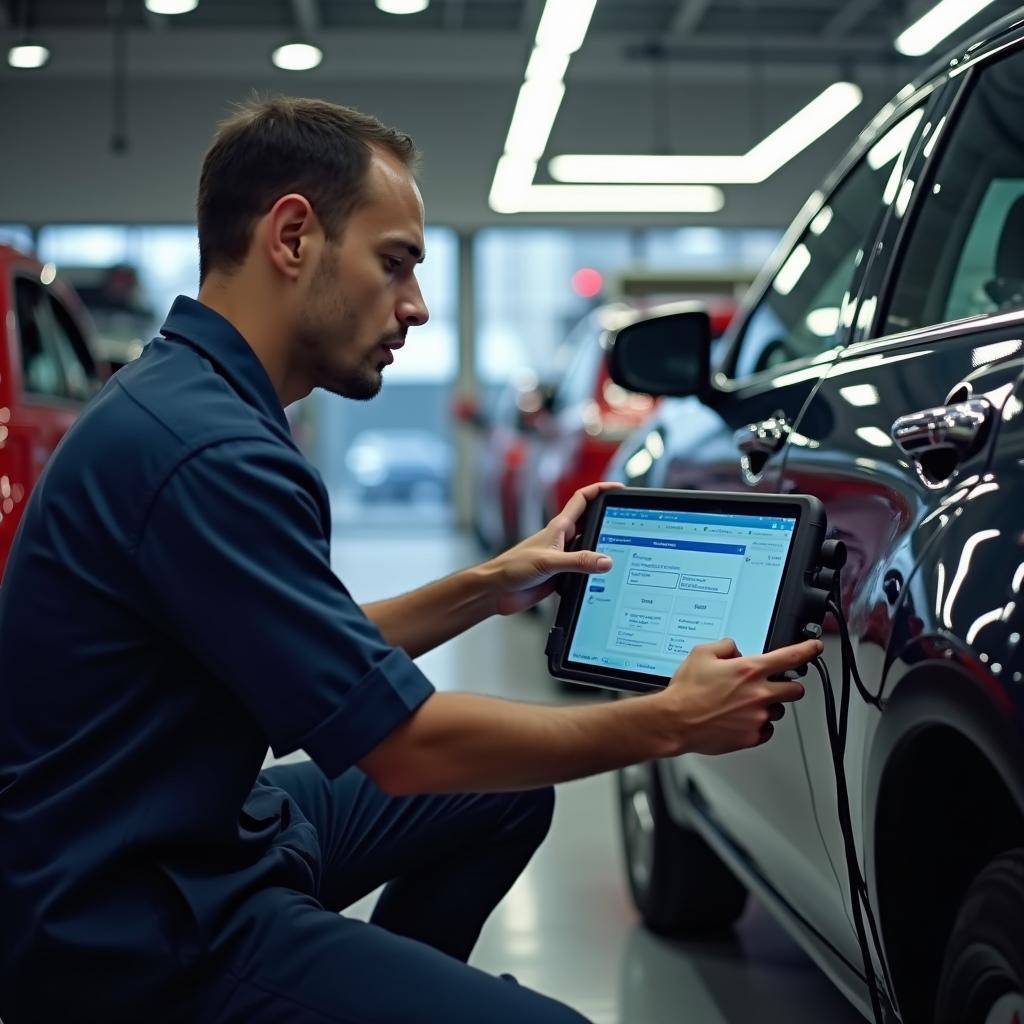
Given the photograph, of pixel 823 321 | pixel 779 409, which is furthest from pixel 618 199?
pixel 779 409

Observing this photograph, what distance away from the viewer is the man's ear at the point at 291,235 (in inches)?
61.3

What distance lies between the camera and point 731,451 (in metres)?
2.38

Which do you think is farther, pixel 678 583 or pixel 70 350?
pixel 70 350

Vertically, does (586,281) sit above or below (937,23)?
below

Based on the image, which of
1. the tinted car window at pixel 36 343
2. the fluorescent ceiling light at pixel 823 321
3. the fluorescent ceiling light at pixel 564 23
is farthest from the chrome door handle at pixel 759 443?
the fluorescent ceiling light at pixel 564 23

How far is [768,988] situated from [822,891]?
3.24 ft

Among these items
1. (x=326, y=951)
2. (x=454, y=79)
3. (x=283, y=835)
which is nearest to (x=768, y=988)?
(x=283, y=835)

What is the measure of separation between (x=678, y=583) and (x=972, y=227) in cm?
67

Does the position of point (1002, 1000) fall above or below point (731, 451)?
below

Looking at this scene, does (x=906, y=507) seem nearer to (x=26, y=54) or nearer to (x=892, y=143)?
(x=892, y=143)

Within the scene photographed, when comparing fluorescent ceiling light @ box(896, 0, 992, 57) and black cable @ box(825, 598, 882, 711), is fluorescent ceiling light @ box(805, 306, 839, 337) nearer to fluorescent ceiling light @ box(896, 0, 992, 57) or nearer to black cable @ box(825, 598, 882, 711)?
black cable @ box(825, 598, 882, 711)

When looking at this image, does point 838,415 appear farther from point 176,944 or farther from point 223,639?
point 176,944

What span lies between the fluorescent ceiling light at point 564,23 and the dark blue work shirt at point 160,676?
20.1ft

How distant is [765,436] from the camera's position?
7.00ft
